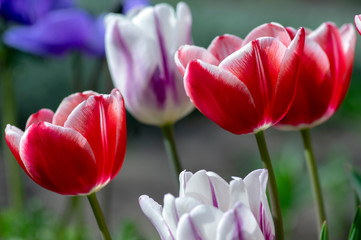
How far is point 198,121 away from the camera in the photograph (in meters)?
3.72

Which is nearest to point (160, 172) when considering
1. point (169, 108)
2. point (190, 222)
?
point (169, 108)

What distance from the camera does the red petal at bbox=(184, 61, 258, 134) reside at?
35 cm

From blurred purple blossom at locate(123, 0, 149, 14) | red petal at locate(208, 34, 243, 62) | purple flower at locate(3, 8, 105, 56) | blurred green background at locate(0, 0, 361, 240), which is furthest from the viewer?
blurred green background at locate(0, 0, 361, 240)

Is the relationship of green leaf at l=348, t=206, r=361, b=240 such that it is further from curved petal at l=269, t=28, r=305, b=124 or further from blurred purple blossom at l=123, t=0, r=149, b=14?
blurred purple blossom at l=123, t=0, r=149, b=14

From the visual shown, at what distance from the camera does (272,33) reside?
1.25 feet

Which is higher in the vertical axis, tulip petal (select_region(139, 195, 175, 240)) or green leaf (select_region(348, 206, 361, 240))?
tulip petal (select_region(139, 195, 175, 240))

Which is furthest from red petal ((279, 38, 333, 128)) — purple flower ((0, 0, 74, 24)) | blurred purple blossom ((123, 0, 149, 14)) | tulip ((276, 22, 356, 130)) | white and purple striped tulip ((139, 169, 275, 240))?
purple flower ((0, 0, 74, 24))

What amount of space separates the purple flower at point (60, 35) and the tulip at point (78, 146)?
1.90 feet

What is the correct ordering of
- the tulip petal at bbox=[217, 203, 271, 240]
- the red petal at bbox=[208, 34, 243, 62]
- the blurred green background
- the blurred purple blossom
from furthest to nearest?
the blurred green background → the blurred purple blossom → the red petal at bbox=[208, 34, 243, 62] → the tulip petal at bbox=[217, 203, 271, 240]

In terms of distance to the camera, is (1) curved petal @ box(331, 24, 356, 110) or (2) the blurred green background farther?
(2) the blurred green background

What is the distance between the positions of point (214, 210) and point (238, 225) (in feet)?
0.04

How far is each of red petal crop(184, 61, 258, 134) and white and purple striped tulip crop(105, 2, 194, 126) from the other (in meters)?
0.12

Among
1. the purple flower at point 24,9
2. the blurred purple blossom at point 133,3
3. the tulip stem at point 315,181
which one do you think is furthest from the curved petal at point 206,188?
the purple flower at point 24,9

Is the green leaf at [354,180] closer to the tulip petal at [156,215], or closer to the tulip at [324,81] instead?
the tulip at [324,81]
